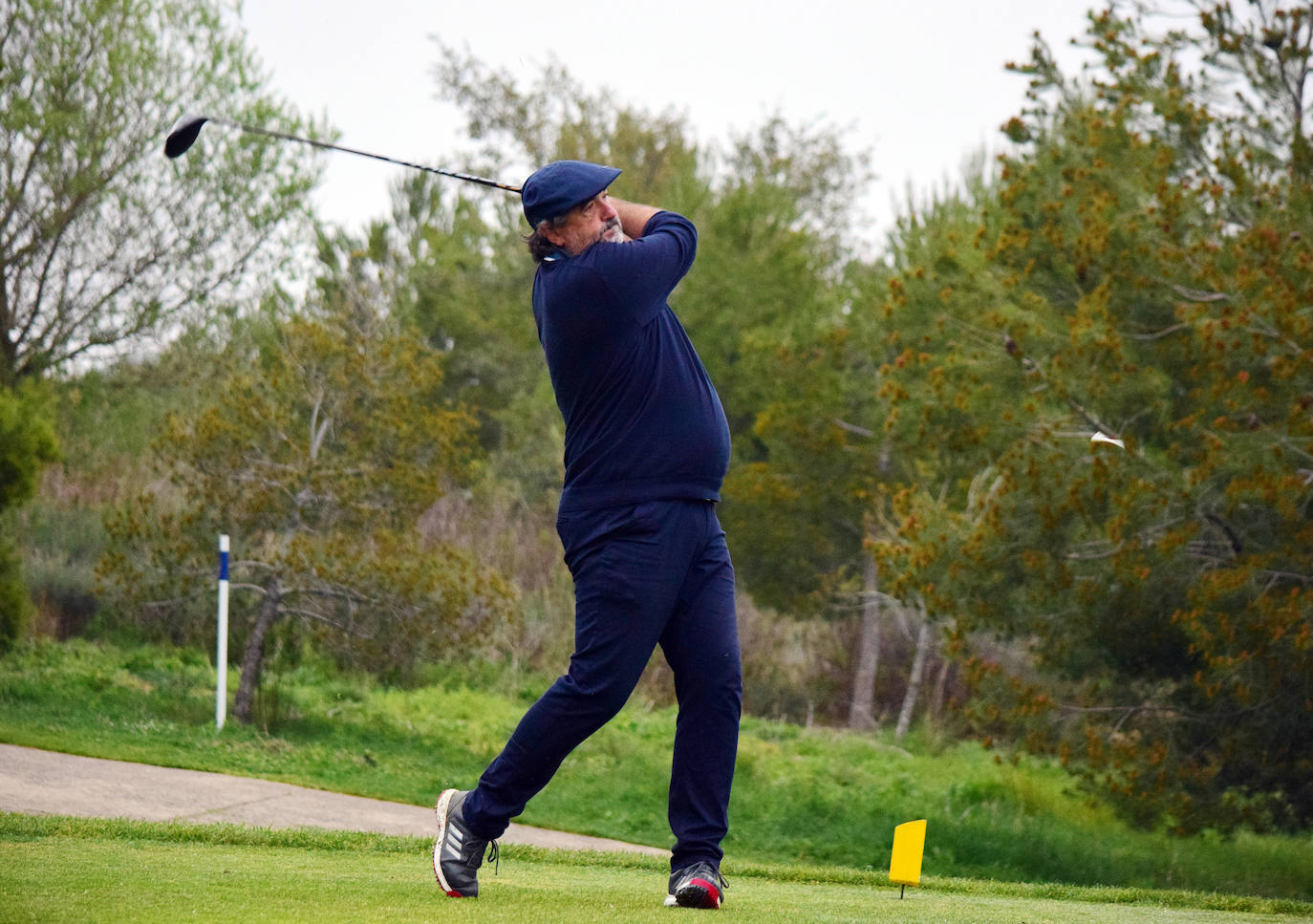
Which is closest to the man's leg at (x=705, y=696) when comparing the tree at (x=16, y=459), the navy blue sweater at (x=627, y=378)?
the navy blue sweater at (x=627, y=378)

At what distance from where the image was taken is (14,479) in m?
11.6

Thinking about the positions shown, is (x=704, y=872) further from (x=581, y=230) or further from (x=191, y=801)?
(x=191, y=801)

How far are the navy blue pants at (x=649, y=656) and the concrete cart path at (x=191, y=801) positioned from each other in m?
3.05

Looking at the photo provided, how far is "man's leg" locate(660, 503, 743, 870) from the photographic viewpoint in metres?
3.87

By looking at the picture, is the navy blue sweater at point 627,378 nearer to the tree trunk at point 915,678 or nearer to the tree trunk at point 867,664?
the tree trunk at point 915,678

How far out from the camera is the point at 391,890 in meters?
3.71

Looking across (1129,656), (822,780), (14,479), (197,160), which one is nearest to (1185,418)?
(1129,656)

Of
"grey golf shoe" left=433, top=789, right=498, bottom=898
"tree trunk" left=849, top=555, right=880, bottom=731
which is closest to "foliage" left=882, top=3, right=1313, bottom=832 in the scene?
"grey golf shoe" left=433, top=789, right=498, bottom=898

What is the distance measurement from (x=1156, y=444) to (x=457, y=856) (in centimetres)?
961

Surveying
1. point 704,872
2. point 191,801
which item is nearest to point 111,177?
point 191,801

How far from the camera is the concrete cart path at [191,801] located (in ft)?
23.7

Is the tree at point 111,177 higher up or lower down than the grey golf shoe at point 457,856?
higher up

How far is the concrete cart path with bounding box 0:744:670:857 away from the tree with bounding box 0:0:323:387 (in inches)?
389

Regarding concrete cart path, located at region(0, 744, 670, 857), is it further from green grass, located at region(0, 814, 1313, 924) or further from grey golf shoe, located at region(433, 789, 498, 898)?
grey golf shoe, located at region(433, 789, 498, 898)
